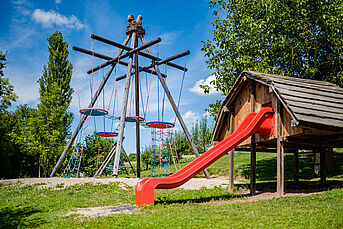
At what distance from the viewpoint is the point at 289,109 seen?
9.38m

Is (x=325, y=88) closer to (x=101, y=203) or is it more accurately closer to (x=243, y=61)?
(x=243, y=61)

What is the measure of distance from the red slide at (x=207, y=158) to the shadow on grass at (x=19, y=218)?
9.58 feet

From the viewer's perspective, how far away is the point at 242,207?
26.6 feet

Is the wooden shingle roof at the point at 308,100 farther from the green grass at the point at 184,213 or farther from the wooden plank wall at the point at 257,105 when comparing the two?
the green grass at the point at 184,213

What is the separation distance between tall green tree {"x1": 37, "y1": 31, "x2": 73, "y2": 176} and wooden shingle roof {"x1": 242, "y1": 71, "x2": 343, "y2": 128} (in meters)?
16.2

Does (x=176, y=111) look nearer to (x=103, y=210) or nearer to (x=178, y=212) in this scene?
(x=103, y=210)

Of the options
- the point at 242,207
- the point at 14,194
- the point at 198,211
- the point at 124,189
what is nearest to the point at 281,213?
the point at 242,207

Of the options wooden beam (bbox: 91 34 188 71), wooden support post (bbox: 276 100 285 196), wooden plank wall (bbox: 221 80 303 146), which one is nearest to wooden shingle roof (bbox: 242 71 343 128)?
wooden plank wall (bbox: 221 80 303 146)

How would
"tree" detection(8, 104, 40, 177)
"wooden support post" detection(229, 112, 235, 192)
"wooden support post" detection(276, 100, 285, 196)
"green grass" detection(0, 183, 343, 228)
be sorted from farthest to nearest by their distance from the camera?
"tree" detection(8, 104, 40, 177) < "wooden support post" detection(229, 112, 235, 192) < "wooden support post" detection(276, 100, 285, 196) < "green grass" detection(0, 183, 343, 228)

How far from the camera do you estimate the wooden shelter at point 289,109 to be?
9258mm

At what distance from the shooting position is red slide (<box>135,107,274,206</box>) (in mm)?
8875

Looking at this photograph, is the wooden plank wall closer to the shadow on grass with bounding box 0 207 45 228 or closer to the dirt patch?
the dirt patch

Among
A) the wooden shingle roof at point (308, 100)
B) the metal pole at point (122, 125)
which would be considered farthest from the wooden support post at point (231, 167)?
the metal pole at point (122, 125)

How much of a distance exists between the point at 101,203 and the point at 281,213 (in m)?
5.76
